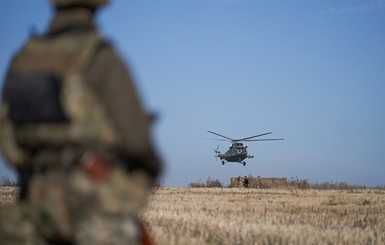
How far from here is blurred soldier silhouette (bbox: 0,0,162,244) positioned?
8.57 ft

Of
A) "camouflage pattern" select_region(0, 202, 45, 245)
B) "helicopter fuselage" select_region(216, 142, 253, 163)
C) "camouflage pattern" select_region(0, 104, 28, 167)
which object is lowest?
"camouflage pattern" select_region(0, 202, 45, 245)

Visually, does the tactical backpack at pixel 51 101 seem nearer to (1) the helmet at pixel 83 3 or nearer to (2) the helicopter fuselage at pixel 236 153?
(1) the helmet at pixel 83 3

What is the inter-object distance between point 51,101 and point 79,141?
0.93 feet

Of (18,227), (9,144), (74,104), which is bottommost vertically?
(18,227)

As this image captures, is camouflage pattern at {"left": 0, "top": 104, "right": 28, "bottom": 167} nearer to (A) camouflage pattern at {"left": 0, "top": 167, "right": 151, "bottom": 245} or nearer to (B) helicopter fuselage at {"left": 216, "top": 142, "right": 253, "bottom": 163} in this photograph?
(A) camouflage pattern at {"left": 0, "top": 167, "right": 151, "bottom": 245}

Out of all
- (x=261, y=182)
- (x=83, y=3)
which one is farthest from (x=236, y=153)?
(x=83, y=3)

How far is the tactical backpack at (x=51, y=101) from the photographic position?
8.79 ft

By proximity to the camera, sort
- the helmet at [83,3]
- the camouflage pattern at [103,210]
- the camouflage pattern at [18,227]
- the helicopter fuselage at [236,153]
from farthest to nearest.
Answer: the helicopter fuselage at [236,153], the helmet at [83,3], the camouflage pattern at [18,227], the camouflage pattern at [103,210]

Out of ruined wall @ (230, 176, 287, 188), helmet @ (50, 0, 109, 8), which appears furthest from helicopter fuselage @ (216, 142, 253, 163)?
helmet @ (50, 0, 109, 8)

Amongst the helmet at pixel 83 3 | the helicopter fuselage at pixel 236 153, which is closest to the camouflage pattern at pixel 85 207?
the helmet at pixel 83 3

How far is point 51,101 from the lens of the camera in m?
2.78

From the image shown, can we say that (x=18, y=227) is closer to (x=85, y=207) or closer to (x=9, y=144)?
(x=9, y=144)

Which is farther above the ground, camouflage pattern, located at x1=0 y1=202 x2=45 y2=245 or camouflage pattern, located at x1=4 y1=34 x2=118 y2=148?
camouflage pattern, located at x1=4 y1=34 x2=118 y2=148

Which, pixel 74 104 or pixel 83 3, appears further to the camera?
pixel 83 3
